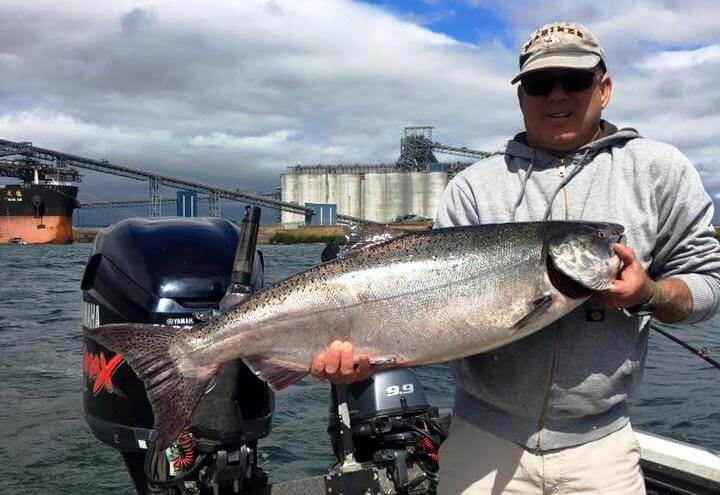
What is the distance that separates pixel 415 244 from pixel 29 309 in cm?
1762

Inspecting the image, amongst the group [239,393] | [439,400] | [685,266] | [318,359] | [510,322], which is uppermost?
[685,266]

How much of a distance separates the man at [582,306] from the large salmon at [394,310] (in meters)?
0.15

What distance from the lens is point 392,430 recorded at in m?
4.95

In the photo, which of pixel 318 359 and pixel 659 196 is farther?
pixel 318 359

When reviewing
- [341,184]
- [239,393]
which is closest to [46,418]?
[239,393]

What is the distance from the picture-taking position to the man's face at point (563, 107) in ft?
9.24

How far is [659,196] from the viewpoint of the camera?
2.74 metres

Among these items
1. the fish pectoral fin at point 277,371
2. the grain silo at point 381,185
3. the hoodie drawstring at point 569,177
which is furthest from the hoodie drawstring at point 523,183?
the grain silo at point 381,185

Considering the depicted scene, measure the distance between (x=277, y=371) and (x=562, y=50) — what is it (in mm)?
1924

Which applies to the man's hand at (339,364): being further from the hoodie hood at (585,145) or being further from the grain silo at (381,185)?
the grain silo at (381,185)

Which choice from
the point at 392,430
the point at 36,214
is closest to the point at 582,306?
the point at 392,430

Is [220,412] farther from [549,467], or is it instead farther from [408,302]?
[549,467]

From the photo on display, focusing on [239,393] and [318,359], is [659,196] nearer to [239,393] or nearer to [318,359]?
[318,359]

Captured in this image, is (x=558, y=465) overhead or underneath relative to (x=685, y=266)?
underneath
